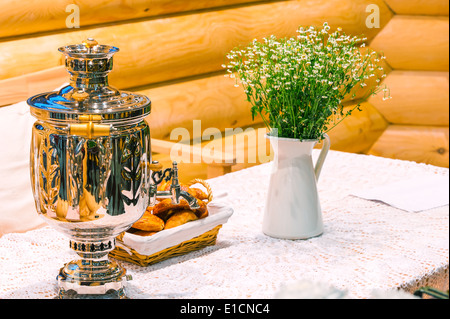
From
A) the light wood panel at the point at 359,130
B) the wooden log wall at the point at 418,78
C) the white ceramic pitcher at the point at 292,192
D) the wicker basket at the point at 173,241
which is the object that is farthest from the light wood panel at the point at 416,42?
the wicker basket at the point at 173,241

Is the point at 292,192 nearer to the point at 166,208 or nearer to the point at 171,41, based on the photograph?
the point at 166,208

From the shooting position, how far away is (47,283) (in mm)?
1244

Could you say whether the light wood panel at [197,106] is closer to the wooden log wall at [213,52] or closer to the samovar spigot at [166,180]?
the wooden log wall at [213,52]

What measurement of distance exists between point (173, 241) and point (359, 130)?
2699 mm

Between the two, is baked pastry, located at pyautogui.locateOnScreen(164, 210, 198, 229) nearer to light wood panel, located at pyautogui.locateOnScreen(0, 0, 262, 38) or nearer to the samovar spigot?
the samovar spigot

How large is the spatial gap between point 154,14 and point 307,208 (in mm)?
1563

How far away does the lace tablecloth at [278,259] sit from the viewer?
124 centimetres

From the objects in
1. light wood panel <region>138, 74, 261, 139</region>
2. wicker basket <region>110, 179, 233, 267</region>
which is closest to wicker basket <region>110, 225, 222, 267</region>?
wicker basket <region>110, 179, 233, 267</region>

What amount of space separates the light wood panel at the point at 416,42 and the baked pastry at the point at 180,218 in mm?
2804

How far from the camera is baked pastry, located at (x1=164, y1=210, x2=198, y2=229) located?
1331mm

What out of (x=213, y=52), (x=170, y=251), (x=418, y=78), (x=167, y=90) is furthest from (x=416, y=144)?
(x=170, y=251)

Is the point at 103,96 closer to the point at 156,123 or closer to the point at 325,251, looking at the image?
the point at 325,251
